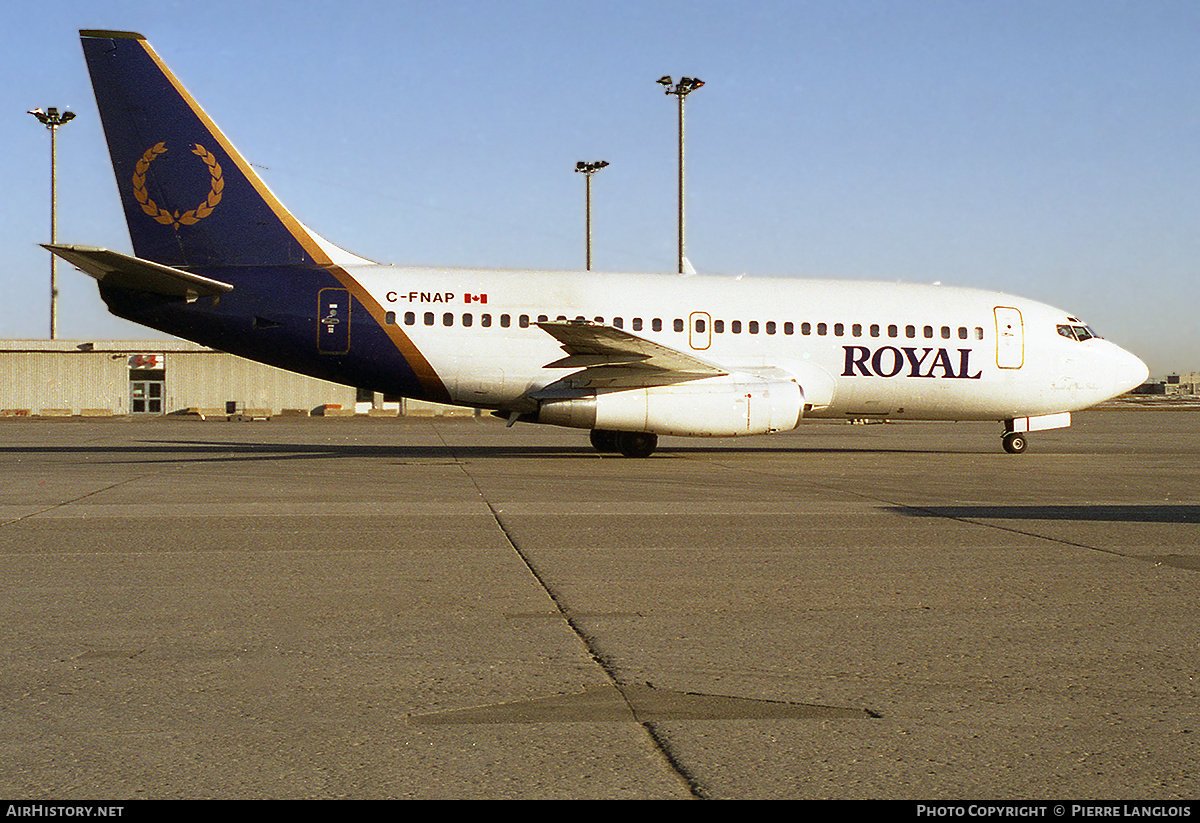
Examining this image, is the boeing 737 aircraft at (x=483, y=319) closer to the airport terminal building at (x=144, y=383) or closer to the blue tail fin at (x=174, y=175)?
the blue tail fin at (x=174, y=175)

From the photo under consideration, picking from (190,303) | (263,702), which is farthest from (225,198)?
(263,702)

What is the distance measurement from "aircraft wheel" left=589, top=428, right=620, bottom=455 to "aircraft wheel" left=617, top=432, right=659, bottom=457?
0.37m

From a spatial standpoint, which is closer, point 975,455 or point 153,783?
point 153,783

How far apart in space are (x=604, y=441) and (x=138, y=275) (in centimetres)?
935

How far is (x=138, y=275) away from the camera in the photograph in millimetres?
18516

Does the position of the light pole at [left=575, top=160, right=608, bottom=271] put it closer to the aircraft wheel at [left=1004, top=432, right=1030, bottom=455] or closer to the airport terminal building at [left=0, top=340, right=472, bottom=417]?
the airport terminal building at [left=0, top=340, right=472, bottom=417]

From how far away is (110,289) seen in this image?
754 inches

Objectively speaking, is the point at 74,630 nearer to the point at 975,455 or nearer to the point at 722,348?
the point at 722,348

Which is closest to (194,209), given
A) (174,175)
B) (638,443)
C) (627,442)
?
(174,175)

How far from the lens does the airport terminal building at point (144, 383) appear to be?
5456 centimetres

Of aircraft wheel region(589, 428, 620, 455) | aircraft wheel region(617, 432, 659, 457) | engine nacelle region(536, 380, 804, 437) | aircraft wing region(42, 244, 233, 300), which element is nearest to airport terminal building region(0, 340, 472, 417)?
aircraft wheel region(589, 428, 620, 455)

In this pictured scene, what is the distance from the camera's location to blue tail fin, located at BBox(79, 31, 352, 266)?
763 inches

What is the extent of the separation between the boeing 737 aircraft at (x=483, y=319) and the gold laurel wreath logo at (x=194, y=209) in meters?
0.03

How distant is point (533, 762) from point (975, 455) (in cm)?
2081
